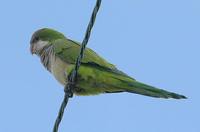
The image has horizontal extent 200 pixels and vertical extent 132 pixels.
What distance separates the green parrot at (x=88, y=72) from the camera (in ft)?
19.1

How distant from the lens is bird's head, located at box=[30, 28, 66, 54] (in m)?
7.82

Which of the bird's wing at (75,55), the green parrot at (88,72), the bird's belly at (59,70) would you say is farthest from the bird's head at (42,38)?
the bird's belly at (59,70)

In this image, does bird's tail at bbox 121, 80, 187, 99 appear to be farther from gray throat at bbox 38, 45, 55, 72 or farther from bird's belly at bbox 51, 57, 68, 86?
gray throat at bbox 38, 45, 55, 72

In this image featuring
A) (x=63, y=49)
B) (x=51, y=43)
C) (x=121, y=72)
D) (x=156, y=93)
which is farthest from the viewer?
(x=51, y=43)

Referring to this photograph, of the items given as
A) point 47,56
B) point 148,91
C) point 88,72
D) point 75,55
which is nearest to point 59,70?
point 75,55

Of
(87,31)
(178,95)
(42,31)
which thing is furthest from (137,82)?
(42,31)

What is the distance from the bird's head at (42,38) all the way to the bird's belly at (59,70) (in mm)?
717

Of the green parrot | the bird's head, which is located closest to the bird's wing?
the green parrot

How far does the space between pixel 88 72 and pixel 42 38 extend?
192 cm

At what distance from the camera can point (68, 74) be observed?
654 centimetres

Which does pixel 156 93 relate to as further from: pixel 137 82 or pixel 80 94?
pixel 80 94

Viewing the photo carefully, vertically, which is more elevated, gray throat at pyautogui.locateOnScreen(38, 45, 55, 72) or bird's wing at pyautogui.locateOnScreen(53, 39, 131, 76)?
bird's wing at pyautogui.locateOnScreen(53, 39, 131, 76)

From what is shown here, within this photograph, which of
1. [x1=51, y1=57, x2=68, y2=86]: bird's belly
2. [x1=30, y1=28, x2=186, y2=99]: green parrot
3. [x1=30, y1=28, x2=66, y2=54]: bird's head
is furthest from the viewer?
[x1=30, y1=28, x2=66, y2=54]: bird's head

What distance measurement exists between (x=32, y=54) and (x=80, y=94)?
1614mm
